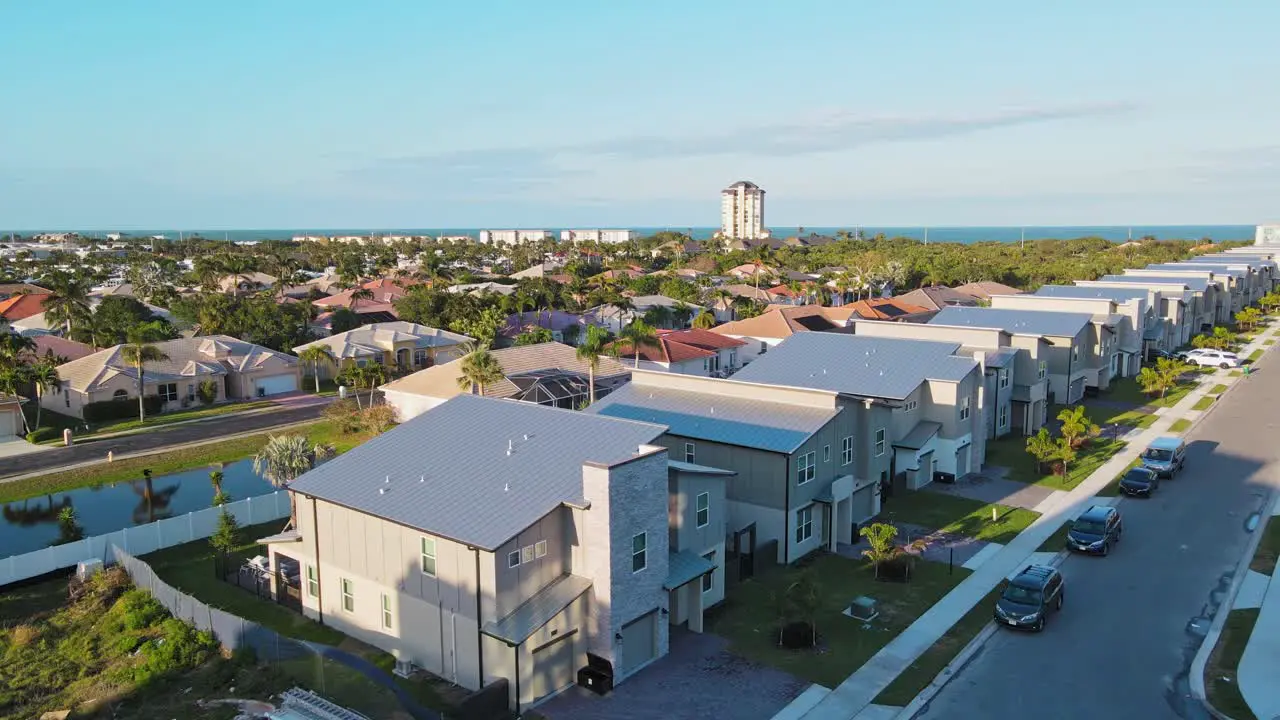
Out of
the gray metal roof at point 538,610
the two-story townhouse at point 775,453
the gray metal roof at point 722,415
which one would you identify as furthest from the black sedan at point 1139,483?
the gray metal roof at point 538,610

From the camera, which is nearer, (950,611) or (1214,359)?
(950,611)

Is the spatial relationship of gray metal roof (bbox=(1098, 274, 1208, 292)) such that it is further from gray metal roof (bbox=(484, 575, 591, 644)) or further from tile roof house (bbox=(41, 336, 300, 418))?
gray metal roof (bbox=(484, 575, 591, 644))

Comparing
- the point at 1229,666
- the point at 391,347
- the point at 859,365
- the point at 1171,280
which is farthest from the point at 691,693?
the point at 1171,280

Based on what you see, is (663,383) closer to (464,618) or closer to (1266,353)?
(464,618)

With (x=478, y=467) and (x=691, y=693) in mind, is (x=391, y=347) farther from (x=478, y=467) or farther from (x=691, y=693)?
(x=691, y=693)

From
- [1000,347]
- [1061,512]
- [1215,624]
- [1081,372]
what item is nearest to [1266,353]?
[1081,372]

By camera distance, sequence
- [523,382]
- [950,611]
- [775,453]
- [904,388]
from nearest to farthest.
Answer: [950,611]
[775,453]
[904,388]
[523,382]

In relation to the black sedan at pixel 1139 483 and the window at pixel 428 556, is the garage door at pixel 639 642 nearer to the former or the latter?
the window at pixel 428 556

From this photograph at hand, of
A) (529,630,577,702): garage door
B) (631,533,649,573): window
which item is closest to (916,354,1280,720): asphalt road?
(631,533,649,573): window
